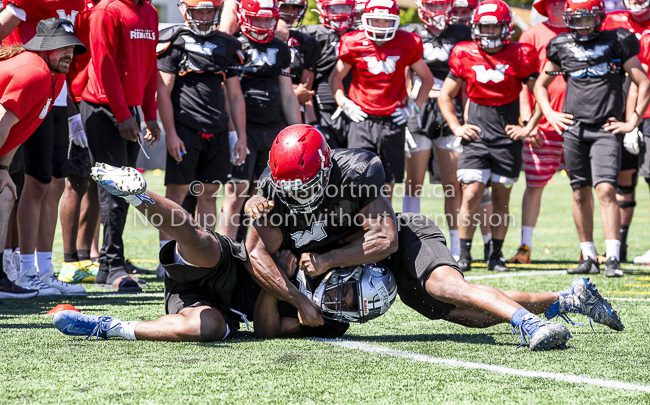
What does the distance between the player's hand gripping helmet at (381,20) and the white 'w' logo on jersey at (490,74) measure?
906 mm

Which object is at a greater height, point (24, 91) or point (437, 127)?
point (24, 91)

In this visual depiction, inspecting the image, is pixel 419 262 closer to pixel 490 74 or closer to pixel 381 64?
pixel 381 64

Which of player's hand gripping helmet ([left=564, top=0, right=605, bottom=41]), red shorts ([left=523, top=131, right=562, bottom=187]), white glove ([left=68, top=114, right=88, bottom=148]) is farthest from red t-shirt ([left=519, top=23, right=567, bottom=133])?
white glove ([left=68, top=114, right=88, bottom=148])

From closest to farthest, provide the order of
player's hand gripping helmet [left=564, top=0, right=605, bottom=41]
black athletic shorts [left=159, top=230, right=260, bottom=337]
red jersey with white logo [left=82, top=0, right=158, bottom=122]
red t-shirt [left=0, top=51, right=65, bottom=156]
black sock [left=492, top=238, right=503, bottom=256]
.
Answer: black athletic shorts [left=159, top=230, right=260, bottom=337] → red t-shirt [left=0, top=51, right=65, bottom=156] → red jersey with white logo [left=82, top=0, right=158, bottom=122] → player's hand gripping helmet [left=564, top=0, right=605, bottom=41] → black sock [left=492, top=238, right=503, bottom=256]

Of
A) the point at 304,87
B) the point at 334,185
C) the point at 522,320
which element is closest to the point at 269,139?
the point at 304,87

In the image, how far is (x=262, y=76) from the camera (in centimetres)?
723

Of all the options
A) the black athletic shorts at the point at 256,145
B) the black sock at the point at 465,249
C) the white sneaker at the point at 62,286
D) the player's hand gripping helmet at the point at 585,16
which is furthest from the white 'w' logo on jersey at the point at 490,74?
the white sneaker at the point at 62,286

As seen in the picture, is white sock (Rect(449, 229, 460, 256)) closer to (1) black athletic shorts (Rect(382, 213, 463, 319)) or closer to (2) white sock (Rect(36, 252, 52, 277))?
(1) black athletic shorts (Rect(382, 213, 463, 319))

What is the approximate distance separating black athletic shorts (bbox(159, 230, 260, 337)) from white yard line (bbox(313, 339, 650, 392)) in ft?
1.61

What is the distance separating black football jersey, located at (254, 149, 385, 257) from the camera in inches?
158

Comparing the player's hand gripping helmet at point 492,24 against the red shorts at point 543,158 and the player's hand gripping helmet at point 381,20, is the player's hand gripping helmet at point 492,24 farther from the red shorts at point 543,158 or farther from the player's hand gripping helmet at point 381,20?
the red shorts at point 543,158

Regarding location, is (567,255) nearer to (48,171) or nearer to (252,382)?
(48,171)

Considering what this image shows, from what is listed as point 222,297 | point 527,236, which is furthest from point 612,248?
point 222,297

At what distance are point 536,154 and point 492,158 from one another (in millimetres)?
807
